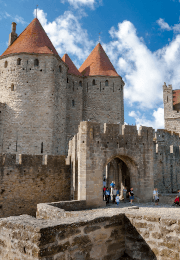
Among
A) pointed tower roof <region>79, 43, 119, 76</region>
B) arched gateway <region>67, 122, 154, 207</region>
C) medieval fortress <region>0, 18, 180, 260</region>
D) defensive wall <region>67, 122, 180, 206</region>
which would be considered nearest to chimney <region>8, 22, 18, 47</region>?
medieval fortress <region>0, 18, 180, 260</region>

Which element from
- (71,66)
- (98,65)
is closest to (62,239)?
(71,66)

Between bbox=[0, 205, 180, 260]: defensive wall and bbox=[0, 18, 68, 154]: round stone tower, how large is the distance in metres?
16.7

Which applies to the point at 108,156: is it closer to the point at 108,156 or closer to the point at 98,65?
the point at 108,156

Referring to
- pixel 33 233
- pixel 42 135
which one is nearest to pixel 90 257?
pixel 33 233

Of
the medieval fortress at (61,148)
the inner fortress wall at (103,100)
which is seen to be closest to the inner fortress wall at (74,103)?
the medieval fortress at (61,148)

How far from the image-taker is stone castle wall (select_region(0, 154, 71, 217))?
11844 mm

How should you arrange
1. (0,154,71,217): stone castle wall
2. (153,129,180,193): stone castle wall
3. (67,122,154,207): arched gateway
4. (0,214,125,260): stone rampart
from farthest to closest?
(153,129,180,193): stone castle wall → (0,154,71,217): stone castle wall → (67,122,154,207): arched gateway → (0,214,125,260): stone rampart

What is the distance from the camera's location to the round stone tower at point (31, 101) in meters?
20.2

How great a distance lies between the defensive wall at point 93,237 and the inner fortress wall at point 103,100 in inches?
864

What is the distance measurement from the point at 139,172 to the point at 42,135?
11189mm

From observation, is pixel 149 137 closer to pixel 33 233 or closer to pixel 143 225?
pixel 143 225

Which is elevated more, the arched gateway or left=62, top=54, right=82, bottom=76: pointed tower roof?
left=62, top=54, right=82, bottom=76: pointed tower roof

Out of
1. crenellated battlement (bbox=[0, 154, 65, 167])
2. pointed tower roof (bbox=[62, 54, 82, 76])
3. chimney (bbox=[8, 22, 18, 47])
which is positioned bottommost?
crenellated battlement (bbox=[0, 154, 65, 167])

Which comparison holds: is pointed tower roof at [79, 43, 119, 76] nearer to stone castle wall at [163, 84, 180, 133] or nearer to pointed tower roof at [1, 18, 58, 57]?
pointed tower roof at [1, 18, 58, 57]
